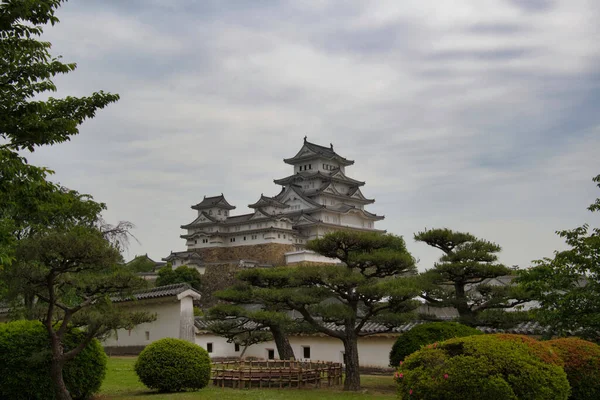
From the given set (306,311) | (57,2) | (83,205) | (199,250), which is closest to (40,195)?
(57,2)

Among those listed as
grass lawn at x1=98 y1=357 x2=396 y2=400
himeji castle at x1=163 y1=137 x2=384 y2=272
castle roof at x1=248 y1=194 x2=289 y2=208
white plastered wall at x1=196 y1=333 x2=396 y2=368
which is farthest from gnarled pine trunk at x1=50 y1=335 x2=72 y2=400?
castle roof at x1=248 y1=194 x2=289 y2=208

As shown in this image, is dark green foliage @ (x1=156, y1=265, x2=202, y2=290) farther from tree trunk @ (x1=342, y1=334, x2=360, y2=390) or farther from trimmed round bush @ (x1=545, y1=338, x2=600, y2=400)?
trimmed round bush @ (x1=545, y1=338, x2=600, y2=400)

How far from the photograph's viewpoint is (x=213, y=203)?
61.6 m

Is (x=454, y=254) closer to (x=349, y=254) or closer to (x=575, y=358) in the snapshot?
(x=349, y=254)

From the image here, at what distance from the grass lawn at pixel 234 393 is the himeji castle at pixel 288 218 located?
3796cm

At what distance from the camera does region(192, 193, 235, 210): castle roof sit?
61.6 metres

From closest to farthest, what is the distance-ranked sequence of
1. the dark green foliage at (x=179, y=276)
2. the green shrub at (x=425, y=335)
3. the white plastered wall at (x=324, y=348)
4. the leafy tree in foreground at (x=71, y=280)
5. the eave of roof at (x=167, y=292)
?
1. the leafy tree in foreground at (x=71, y=280)
2. the green shrub at (x=425, y=335)
3. the white plastered wall at (x=324, y=348)
4. the eave of roof at (x=167, y=292)
5. the dark green foliage at (x=179, y=276)

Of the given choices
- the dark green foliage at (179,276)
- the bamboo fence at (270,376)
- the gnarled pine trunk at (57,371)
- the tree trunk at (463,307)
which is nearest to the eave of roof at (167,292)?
the bamboo fence at (270,376)

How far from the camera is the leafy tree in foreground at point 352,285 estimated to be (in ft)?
46.4

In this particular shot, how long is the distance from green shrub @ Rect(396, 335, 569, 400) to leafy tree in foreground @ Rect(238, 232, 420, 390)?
524 cm

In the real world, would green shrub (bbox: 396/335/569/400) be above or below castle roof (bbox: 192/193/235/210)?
below

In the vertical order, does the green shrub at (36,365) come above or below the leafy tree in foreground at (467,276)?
below

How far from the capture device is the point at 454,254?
53.1 feet

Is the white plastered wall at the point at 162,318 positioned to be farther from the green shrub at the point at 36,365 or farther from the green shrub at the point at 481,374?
the green shrub at the point at 481,374
